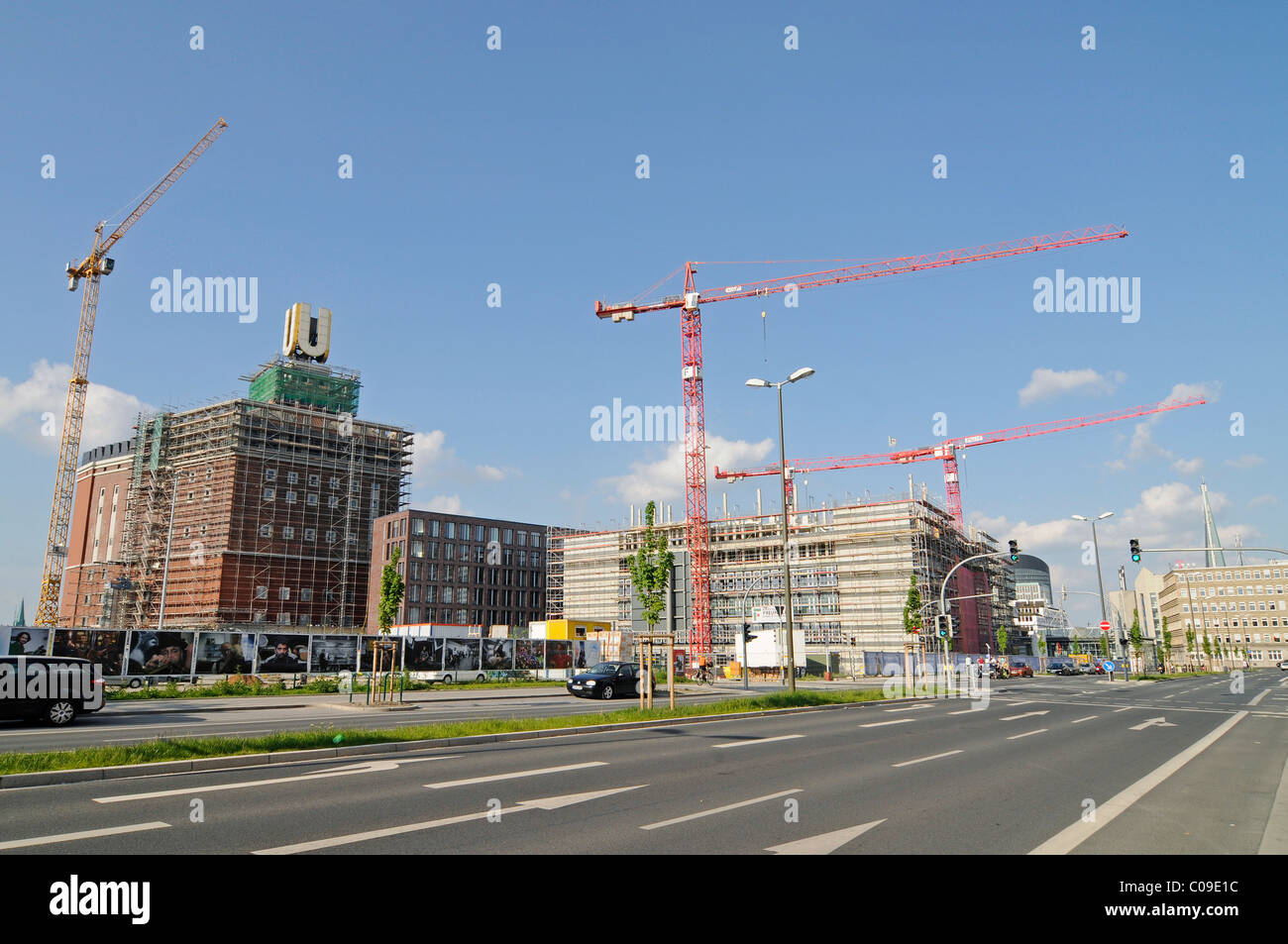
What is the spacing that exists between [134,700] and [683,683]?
2460cm

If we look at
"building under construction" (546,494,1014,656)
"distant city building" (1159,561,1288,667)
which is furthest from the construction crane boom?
"distant city building" (1159,561,1288,667)

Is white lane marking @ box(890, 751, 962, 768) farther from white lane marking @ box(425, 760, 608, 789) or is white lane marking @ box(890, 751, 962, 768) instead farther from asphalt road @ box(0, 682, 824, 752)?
asphalt road @ box(0, 682, 824, 752)

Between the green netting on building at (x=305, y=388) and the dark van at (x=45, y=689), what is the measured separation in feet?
278

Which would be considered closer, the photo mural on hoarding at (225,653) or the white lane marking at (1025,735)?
the white lane marking at (1025,735)

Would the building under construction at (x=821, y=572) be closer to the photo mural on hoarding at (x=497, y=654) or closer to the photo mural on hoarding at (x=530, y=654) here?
the photo mural on hoarding at (x=530, y=654)

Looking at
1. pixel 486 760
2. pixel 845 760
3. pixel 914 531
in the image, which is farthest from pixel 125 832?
pixel 914 531

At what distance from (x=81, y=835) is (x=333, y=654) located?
106ft

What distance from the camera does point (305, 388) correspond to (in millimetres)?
101438

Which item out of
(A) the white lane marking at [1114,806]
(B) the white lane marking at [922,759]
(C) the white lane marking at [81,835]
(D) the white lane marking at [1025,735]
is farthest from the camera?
(D) the white lane marking at [1025,735]

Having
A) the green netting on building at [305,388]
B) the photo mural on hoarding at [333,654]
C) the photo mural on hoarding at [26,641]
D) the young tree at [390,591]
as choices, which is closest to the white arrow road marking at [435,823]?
the young tree at [390,591]

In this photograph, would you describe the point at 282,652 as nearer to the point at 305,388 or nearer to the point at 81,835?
the point at 81,835

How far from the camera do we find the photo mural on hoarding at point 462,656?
42.1m

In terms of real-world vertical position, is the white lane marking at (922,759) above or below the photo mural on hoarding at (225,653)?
below

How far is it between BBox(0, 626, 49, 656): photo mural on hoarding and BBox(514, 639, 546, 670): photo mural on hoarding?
881 inches
